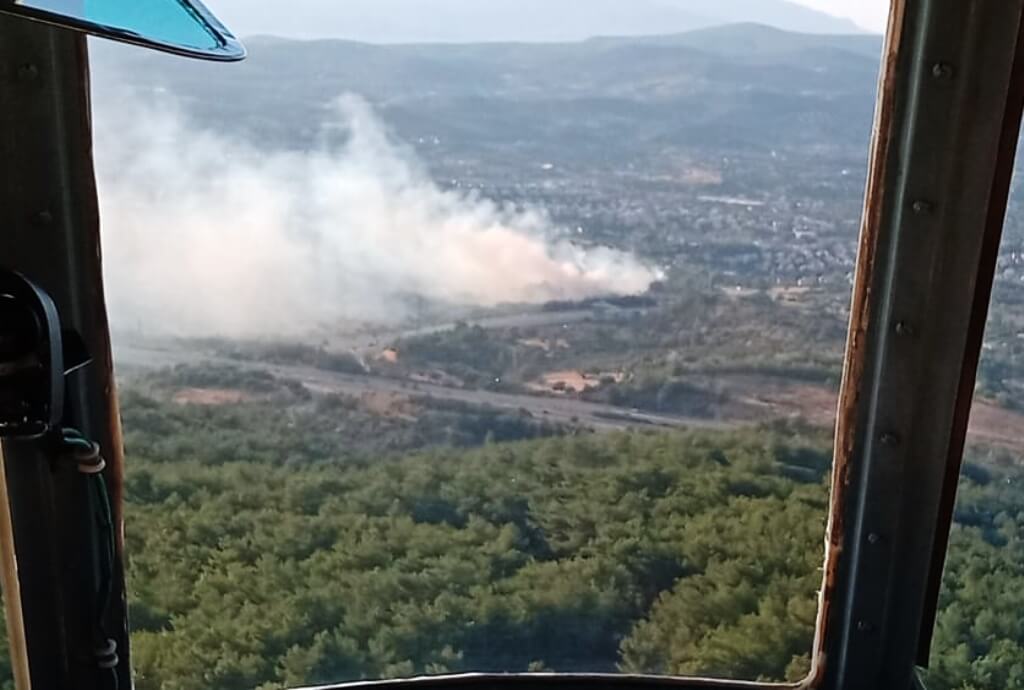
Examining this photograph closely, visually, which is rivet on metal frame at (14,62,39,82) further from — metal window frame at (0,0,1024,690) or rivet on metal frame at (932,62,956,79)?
rivet on metal frame at (932,62,956,79)

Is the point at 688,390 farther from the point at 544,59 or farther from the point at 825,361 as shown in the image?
the point at 544,59

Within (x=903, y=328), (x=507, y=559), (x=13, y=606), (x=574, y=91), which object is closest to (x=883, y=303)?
(x=903, y=328)

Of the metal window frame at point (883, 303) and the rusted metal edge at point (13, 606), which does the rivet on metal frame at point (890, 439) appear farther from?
the rusted metal edge at point (13, 606)

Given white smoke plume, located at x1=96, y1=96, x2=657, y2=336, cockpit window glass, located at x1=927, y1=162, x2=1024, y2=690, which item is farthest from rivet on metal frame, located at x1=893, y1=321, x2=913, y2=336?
white smoke plume, located at x1=96, y1=96, x2=657, y2=336

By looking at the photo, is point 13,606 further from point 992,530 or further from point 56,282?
point 992,530

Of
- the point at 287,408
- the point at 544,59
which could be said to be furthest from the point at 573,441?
the point at 544,59
